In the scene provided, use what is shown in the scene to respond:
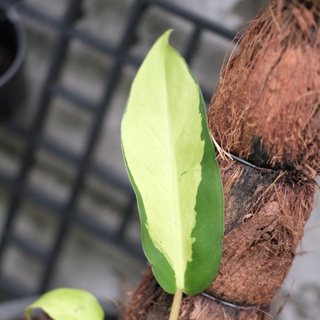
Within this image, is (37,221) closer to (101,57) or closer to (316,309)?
(101,57)

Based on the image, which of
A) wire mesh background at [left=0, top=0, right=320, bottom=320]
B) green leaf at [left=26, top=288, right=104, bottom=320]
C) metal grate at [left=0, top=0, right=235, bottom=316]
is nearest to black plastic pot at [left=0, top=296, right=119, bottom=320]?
green leaf at [left=26, top=288, right=104, bottom=320]

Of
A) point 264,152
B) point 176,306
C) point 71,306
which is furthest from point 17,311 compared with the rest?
point 264,152

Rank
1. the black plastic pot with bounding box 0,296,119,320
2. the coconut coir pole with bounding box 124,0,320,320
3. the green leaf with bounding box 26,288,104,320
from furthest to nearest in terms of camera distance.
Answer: the black plastic pot with bounding box 0,296,119,320, the green leaf with bounding box 26,288,104,320, the coconut coir pole with bounding box 124,0,320,320

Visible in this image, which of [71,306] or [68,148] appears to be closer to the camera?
[71,306]

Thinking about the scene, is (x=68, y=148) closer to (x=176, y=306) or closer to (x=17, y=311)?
(x=17, y=311)

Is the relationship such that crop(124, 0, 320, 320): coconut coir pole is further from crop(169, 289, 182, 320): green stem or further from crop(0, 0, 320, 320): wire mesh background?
crop(0, 0, 320, 320): wire mesh background

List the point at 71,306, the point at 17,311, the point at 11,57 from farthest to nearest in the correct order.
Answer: the point at 11,57 → the point at 17,311 → the point at 71,306

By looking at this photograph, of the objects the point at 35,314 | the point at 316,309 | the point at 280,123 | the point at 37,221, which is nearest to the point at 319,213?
the point at 316,309

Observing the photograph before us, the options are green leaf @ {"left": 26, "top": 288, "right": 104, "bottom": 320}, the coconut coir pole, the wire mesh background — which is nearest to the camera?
the coconut coir pole
